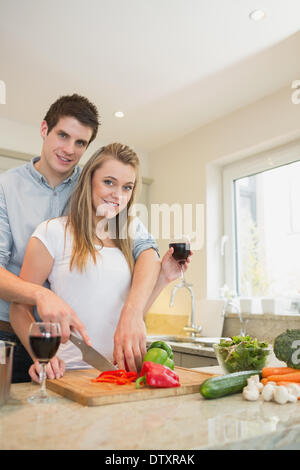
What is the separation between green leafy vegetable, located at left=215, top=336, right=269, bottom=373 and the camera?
3.91 ft

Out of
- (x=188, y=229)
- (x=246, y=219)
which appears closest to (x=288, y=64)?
(x=246, y=219)

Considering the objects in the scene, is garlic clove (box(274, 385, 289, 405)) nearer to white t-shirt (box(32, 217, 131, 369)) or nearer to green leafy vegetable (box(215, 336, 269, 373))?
green leafy vegetable (box(215, 336, 269, 373))

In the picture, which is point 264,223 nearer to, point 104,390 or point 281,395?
point 281,395

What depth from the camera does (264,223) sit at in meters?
3.31

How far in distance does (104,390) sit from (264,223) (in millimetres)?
2585

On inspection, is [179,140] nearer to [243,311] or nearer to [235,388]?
[243,311]

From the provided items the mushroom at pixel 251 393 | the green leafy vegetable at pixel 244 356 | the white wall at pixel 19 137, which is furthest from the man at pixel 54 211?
the white wall at pixel 19 137

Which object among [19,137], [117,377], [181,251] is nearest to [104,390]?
[117,377]

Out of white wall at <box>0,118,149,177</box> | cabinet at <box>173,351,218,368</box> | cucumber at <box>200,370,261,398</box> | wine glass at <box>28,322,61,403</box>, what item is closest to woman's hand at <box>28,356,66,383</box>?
wine glass at <box>28,322,61,403</box>

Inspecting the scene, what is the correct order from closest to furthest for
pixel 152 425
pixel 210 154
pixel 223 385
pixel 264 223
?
1. pixel 152 425
2. pixel 223 385
3. pixel 264 223
4. pixel 210 154

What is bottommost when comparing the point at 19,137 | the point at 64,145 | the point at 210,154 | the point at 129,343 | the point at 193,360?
the point at 193,360

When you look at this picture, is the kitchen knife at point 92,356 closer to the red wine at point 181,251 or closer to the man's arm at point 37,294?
the man's arm at point 37,294

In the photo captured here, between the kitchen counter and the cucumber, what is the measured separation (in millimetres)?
20

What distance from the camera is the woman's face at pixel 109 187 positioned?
1.52 metres
